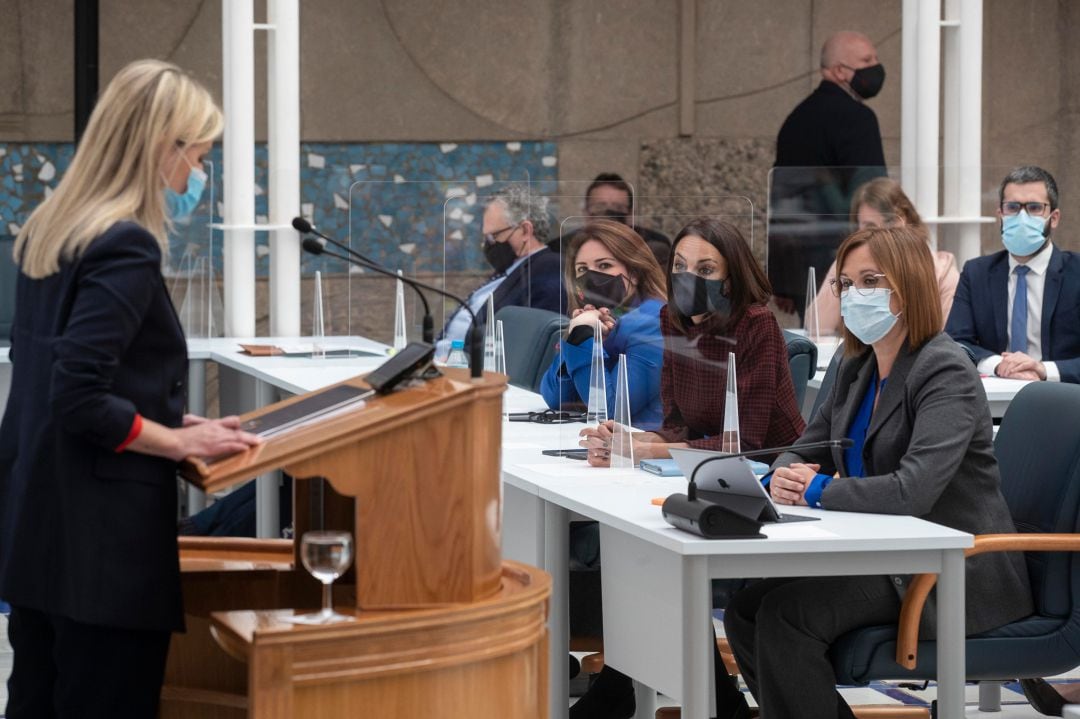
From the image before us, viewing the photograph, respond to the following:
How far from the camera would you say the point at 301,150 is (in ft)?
31.4

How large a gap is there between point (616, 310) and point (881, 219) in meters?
2.95

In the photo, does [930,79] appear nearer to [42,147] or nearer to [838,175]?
[838,175]

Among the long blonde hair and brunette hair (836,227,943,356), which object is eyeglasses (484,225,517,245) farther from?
the long blonde hair

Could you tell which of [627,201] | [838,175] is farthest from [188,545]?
[838,175]

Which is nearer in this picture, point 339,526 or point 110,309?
point 110,309

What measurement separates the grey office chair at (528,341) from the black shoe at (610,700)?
118cm

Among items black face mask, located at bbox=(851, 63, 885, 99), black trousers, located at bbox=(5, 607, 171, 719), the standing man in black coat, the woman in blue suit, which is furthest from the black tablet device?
black face mask, located at bbox=(851, 63, 885, 99)

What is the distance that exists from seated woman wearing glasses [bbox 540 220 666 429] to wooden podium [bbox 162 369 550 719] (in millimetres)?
1434

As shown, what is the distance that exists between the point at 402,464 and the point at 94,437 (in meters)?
0.44

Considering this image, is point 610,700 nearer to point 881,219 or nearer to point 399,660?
point 399,660

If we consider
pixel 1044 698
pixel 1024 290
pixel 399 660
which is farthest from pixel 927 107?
pixel 399 660

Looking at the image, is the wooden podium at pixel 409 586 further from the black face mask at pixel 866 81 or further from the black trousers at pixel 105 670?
the black face mask at pixel 866 81

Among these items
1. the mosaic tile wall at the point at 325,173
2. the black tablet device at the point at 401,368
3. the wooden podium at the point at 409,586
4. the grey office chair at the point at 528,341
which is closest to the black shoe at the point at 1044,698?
the grey office chair at the point at 528,341

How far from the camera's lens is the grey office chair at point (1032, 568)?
3.36 meters
